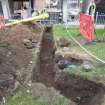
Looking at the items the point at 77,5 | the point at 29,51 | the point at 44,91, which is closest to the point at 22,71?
the point at 44,91

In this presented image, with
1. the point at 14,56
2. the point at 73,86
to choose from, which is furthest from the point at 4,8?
the point at 73,86

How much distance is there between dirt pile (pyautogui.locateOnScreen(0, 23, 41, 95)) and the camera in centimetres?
899

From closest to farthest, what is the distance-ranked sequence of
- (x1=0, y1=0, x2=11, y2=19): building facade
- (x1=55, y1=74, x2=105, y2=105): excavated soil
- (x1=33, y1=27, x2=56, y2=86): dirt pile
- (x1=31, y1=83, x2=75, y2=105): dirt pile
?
(x1=31, y1=83, x2=75, y2=105): dirt pile → (x1=55, y1=74, x2=105, y2=105): excavated soil → (x1=33, y1=27, x2=56, y2=86): dirt pile → (x1=0, y1=0, x2=11, y2=19): building facade

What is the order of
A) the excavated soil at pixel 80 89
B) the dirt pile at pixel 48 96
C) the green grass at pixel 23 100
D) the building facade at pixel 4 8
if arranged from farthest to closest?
1. the building facade at pixel 4 8
2. the excavated soil at pixel 80 89
3. the dirt pile at pixel 48 96
4. the green grass at pixel 23 100

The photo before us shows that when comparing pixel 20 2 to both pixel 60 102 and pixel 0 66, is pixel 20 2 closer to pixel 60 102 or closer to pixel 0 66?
pixel 0 66

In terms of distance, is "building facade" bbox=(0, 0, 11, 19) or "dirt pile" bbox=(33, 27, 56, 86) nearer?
"dirt pile" bbox=(33, 27, 56, 86)

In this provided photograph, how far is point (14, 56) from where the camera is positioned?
11672mm

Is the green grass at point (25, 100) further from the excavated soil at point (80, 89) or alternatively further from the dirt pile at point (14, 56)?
the excavated soil at point (80, 89)

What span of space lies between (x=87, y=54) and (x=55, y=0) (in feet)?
61.5

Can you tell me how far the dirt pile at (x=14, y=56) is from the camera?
354 inches

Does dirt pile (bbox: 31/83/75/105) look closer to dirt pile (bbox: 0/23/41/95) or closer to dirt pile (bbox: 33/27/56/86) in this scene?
dirt pile (bbox: 0/23/41/95)

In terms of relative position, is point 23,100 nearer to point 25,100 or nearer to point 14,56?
point 25,100

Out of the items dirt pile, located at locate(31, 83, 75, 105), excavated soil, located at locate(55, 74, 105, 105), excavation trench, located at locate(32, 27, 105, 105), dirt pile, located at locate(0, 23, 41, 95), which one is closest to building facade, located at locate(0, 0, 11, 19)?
dirt pile, located at locate(0, 23, 41, 95)

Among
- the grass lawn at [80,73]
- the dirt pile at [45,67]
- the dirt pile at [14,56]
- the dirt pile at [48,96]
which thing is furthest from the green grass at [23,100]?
the dirt pile at [45,67]
